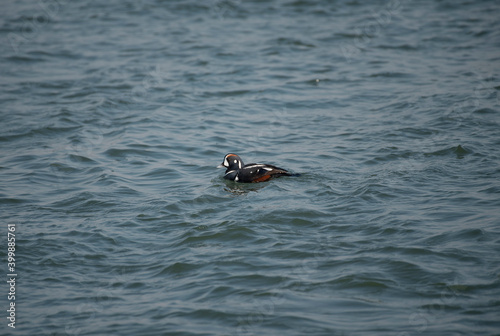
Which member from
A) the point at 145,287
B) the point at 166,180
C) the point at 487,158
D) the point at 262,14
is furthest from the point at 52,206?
the point at 262,14

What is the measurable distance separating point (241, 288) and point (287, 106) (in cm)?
889

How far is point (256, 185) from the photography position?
1096 centimetres

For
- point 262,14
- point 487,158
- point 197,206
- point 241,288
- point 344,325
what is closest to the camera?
point 344,325

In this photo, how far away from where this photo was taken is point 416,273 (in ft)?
25.0

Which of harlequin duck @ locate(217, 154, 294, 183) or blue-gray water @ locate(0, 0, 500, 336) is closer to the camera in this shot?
blue-gray water @ locate(0, 0, 500, 336)

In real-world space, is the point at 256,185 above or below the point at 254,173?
below

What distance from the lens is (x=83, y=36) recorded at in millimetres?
21750

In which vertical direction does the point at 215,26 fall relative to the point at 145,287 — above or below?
above

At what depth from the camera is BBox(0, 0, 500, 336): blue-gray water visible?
7.21 meters

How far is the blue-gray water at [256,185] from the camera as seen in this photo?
7.21m

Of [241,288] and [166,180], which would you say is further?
[166,180]

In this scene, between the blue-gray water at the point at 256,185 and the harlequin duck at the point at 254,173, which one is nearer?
the blue-gray water at the point at 256,185

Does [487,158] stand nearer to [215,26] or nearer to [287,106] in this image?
[287,106]

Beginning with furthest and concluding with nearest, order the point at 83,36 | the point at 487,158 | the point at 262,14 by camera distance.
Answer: the point at 262,14
the point at 83,36
the point at 487,158
